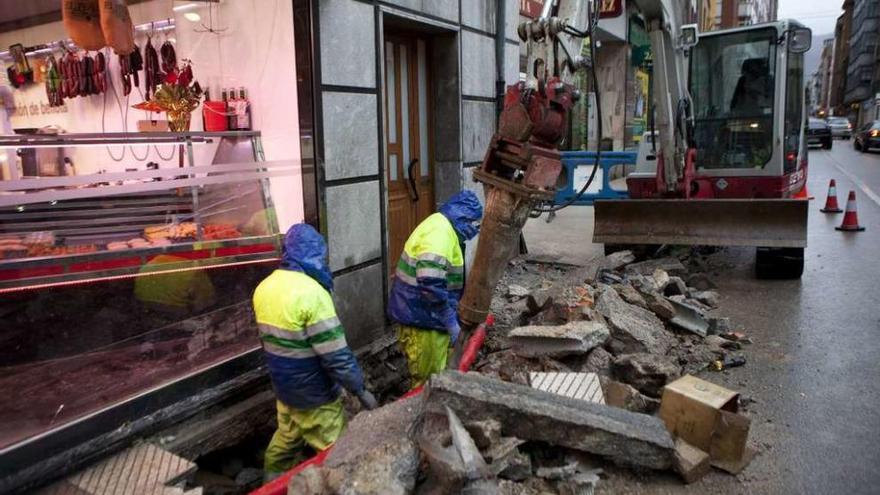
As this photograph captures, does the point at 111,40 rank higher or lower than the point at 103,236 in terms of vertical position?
higher

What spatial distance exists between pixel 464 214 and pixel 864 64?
7432 cm

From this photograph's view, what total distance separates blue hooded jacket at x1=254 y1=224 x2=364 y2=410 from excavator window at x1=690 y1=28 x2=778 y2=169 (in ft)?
21.8

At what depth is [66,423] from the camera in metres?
3.44

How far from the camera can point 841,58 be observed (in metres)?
83.6

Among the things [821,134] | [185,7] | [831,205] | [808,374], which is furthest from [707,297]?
[821,134]

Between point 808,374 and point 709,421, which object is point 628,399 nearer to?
point 709,421

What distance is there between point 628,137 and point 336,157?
14123 millimetres

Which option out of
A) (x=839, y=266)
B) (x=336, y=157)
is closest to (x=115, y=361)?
(x=336, y=157)

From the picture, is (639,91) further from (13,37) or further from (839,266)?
(13,37)

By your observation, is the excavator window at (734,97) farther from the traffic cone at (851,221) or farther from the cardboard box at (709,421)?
the cardboard box at (709,421)

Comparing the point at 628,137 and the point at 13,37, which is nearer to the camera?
the point at 13,37

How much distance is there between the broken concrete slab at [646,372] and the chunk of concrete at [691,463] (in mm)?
965

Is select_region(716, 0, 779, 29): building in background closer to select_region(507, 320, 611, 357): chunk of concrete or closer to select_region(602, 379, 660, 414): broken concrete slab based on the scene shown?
select_region(507, 320, 611, 357): chunk of concrete

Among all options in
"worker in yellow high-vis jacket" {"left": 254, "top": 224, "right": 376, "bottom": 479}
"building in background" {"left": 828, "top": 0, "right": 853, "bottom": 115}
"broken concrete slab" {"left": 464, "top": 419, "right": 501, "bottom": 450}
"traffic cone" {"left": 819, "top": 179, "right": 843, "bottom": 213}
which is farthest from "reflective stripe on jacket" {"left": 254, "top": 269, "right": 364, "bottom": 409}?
"building in background" {"left": 828, "top": 0, "right": 853, "bottom": 115}
